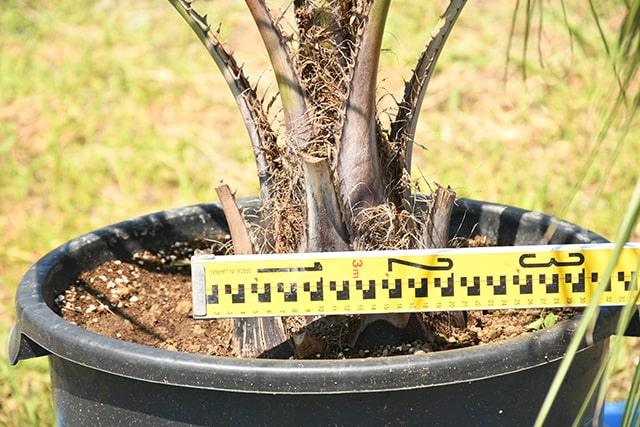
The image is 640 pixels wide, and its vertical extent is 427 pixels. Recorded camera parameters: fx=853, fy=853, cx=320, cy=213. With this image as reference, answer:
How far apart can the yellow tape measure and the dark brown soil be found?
0.40ft

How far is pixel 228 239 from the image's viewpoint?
152 cm

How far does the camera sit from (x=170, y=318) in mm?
1329

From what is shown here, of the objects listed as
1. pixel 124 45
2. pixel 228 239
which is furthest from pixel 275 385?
pixel 124 45

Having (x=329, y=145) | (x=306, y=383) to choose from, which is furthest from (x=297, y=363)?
(x=329, y=145)

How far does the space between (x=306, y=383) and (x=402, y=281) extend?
0.20 m

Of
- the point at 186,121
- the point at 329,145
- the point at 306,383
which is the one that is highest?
the point at 329,145

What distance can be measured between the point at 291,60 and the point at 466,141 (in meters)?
1.97

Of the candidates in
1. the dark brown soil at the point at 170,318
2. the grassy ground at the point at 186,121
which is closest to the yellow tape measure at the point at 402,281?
the dark brown soil at the point at 170,318

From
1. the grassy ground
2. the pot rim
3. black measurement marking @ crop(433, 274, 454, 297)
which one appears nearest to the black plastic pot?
the pot rim

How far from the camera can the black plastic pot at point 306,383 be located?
0.91 meters

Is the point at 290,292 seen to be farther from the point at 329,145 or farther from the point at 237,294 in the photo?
the point at 329,145

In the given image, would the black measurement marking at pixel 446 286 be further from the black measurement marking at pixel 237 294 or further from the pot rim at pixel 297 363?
the black measurement marking at pixel 237 294

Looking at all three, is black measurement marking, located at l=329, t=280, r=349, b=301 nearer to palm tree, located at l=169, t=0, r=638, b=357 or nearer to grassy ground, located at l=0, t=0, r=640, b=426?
palm tree, located at l=169, t=0, r=638, b=357

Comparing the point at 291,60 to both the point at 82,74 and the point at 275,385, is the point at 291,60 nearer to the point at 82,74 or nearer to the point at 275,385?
A: the point at 275,385
